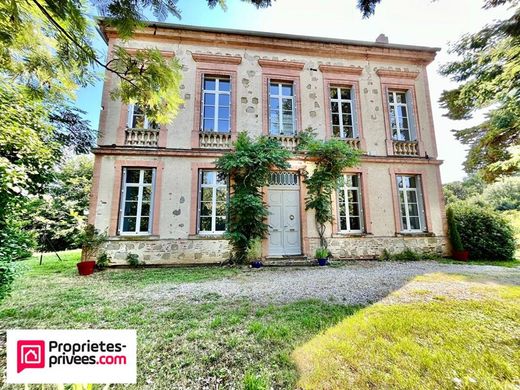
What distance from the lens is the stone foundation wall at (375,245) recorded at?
7574 mm

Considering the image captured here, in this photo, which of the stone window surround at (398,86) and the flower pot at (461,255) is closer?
the flower pot at (461,255)

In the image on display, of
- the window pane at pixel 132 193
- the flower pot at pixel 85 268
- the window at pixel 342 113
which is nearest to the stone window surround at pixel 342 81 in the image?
the window at pixel 342 113

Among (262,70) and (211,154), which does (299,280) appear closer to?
(211,154)

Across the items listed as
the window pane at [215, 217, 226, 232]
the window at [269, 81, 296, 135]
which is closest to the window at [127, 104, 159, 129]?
the window pane at [215, 217, 226, 232]

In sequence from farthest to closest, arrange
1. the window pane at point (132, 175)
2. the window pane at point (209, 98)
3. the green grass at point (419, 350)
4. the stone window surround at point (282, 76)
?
the stone window surround at point (282, 76) < the window pane at point (209, 98) < the window pane at point (132, 175) < the green grass at point (419, 350)

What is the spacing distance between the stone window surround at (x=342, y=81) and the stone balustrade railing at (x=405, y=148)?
1.32m

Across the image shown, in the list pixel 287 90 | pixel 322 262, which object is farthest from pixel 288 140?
pixel 322 262

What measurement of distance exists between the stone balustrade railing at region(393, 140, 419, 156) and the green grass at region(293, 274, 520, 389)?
21.0 ft

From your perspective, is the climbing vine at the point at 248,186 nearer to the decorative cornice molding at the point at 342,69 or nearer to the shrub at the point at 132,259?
the shrub at the point at 132,259

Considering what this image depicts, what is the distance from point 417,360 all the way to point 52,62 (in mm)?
5401

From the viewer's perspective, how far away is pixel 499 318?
274 cm

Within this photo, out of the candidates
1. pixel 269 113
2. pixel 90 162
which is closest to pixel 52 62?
pixel 269 113

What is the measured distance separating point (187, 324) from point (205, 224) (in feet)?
15.5

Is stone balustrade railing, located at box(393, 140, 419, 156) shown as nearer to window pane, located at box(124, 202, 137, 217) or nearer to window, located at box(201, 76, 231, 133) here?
window, located at box(201, 76, 231, 133)
